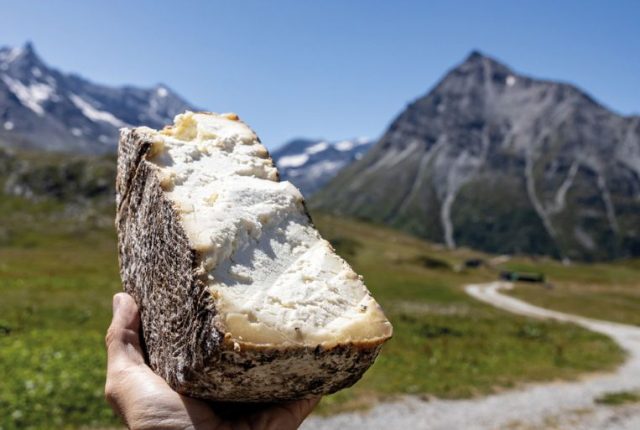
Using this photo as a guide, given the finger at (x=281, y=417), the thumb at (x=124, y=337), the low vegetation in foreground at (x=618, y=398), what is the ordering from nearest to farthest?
the finger at (x=281, y=417) < the thumb at (x=124, y=337) < the low vegetation in foreground at (x=618, y=398)

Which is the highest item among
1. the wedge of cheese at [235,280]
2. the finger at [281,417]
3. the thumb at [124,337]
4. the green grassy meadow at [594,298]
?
the wedge of cheese at [235,280]

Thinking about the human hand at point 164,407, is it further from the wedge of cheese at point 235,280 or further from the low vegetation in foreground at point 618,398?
the low vegetation in foreground at point 618,398

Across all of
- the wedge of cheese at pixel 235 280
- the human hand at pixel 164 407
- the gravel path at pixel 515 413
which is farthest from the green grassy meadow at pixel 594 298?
the wedge of cheese at pixel 235 280

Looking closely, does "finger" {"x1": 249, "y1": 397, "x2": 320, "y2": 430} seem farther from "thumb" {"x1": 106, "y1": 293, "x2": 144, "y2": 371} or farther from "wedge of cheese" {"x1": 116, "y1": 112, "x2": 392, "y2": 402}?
"thumb" {"x1": 106, "y1": 293, "x2": 144, "y2": 371}

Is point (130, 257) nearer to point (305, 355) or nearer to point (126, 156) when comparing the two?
point (126, 156)

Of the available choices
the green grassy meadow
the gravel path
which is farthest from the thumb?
the green grassy meadow

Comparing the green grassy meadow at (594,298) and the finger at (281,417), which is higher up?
the finger at (281,417)
